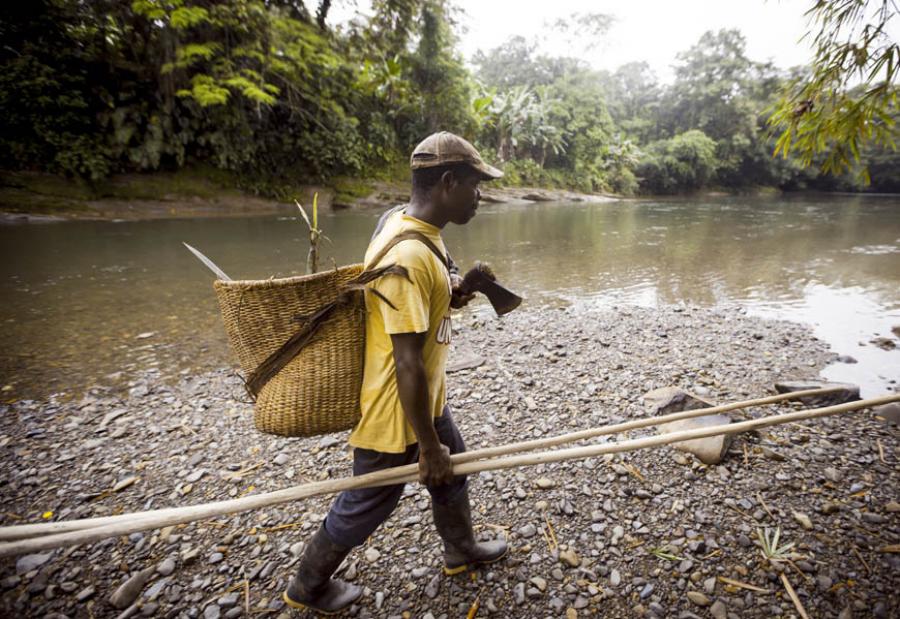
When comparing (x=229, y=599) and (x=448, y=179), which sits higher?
(x=448, y=179)

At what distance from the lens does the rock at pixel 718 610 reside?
73.8 inches

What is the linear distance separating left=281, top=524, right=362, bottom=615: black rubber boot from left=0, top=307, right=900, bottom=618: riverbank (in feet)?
0.35

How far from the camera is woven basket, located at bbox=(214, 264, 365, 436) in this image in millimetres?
1550

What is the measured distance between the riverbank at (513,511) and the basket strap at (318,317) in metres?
1.27

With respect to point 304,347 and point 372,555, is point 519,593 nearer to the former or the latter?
point 372,555

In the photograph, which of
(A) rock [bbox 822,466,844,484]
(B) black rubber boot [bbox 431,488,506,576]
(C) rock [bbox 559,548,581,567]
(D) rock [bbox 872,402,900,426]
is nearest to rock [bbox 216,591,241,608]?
(B) black rubber boot [bbox 431,488,506,576]

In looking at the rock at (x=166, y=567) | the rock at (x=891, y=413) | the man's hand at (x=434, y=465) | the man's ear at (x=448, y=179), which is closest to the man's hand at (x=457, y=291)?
the man's ear at (x=448, y=179)

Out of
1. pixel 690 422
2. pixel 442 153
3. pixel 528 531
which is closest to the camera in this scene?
pixel 442 153

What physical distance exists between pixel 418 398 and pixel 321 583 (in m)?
1.15

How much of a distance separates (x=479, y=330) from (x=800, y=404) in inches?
140

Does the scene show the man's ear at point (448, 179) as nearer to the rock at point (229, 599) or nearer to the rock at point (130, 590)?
the rock at point (229, 599)

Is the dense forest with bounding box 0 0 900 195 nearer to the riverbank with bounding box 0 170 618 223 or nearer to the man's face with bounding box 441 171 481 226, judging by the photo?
the riverbank with bounding box 0 170 618 223

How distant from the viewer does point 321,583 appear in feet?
6.33

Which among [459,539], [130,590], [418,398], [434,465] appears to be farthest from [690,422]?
[130,590]
